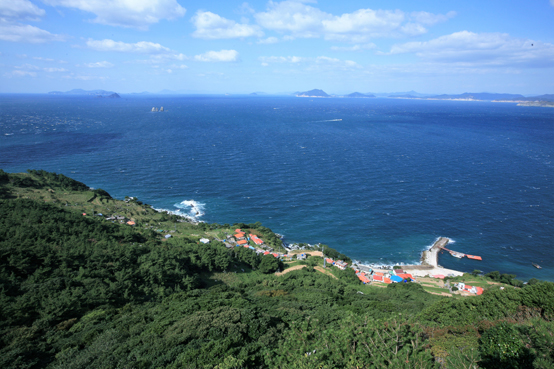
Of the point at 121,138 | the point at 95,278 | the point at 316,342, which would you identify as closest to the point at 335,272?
the point at 316,342

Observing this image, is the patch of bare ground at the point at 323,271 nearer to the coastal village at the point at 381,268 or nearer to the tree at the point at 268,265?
the coastal village at the point at 381,268

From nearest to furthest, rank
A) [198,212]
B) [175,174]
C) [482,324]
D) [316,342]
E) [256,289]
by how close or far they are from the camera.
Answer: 1. [316,342]
2. [482,324]
3. [256,289]
4. [198,212]
5. [175,174]

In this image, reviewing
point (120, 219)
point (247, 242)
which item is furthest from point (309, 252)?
point (120, 219)

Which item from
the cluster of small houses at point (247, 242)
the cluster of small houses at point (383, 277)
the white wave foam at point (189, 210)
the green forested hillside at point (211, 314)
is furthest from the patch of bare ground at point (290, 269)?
the white wave foam at point (189, 210)

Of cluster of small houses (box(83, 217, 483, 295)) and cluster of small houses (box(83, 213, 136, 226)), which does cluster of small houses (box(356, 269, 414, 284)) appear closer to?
cluster of small houses (box(83, 217, 483, 295))

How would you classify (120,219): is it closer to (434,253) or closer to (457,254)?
(434,253)

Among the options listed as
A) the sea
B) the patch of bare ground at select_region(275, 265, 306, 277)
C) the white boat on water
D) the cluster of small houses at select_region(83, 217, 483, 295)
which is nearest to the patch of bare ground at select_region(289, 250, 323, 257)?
the cluster of small houses at select_region(83, 217, 483, 295)

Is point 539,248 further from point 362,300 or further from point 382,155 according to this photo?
point 382,155

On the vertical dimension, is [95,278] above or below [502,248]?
above
